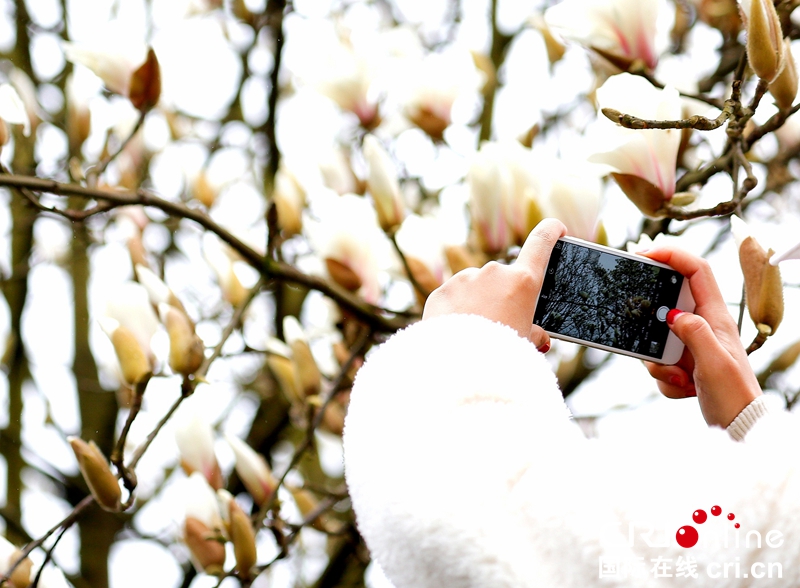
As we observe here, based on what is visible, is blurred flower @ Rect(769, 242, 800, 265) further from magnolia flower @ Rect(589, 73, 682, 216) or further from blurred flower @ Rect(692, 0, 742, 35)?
blurred flower @ Rect(692, 0, 742, 35)

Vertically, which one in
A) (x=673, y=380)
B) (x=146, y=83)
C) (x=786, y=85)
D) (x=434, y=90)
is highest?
(x=146, y=83)

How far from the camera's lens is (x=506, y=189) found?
27.5 inches

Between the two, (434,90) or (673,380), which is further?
(434,90)

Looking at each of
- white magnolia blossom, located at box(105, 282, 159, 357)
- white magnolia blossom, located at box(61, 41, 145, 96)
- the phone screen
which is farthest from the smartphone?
white magnolia blossom, located at box(61, 41, 145, 96)

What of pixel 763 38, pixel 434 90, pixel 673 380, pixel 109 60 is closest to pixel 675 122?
pixel 763 38

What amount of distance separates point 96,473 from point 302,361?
234 mm

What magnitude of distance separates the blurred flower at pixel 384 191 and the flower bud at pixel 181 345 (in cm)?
20

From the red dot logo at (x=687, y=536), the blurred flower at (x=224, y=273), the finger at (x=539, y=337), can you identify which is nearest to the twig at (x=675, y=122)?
the finger at (x=539, y=337)

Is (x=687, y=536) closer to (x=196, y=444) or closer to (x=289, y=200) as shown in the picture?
(x=196, y=444)

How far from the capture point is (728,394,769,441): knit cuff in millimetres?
441

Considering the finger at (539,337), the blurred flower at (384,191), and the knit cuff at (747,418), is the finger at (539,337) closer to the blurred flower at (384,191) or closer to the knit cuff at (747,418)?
the knit cuff at (747,418)

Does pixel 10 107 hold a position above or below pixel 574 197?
above

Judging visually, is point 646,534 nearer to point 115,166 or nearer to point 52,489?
point 115,166

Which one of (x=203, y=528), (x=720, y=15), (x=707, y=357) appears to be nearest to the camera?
(x=707, y=357)
